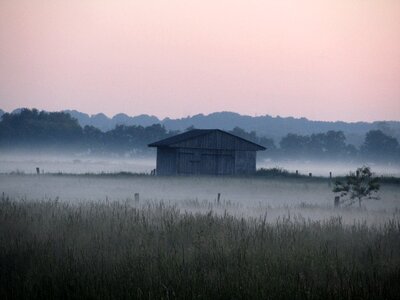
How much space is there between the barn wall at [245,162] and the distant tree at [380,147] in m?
102

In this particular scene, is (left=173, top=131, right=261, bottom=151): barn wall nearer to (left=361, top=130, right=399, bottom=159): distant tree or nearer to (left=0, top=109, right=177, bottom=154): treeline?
(left=0, top=109, right=177, bottom=154): treeline

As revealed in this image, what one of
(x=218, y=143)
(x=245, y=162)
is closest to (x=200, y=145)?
(x=218, y=143)

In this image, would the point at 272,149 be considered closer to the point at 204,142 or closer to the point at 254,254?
the point at 204,142

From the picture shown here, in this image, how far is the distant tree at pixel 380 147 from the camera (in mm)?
138750

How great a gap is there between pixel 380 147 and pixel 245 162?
347ft

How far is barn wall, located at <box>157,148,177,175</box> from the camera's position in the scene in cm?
4397

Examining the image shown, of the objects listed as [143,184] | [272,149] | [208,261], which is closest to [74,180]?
[143,184]

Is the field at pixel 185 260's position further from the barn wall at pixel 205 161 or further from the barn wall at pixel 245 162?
the barn wall at pixel 245 162

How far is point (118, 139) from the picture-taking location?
13788cm

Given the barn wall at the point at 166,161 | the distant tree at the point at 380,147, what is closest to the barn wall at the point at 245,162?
the barn wall at the point at 166,161

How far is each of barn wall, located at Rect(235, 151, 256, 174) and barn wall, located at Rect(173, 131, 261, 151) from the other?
620mm

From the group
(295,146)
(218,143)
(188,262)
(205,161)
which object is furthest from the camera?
(295,146)

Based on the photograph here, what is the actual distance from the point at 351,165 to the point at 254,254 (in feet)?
472

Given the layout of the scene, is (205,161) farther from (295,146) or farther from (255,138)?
(295,146)
